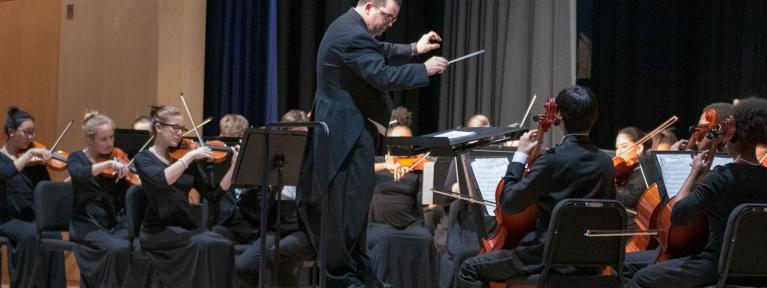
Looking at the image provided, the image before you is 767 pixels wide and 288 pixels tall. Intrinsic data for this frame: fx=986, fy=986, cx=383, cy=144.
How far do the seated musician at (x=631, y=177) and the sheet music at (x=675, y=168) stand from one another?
0.81 m

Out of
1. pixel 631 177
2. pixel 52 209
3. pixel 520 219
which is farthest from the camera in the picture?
pixel 52 209

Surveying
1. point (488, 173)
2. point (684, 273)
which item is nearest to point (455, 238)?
point (488, 173)

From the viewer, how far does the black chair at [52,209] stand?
570 cm

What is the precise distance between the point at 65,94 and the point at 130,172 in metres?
2.34

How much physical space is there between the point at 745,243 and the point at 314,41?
4710 millimetres

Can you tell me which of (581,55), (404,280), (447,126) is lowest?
(404,280)

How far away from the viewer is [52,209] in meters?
5.77

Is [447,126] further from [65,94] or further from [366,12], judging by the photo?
[366,12]

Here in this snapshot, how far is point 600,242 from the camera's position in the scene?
3.50 m

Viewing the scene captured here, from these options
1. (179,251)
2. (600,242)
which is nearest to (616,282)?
(600,242)

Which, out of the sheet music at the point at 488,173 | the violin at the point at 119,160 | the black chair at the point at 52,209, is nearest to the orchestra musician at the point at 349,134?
the sheet music at the point at 488,173

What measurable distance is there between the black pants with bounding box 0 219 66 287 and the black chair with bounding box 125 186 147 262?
3.36 feet

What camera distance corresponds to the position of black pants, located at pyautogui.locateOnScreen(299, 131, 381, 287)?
3.49m

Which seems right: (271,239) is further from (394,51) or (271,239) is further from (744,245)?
(744,245)
